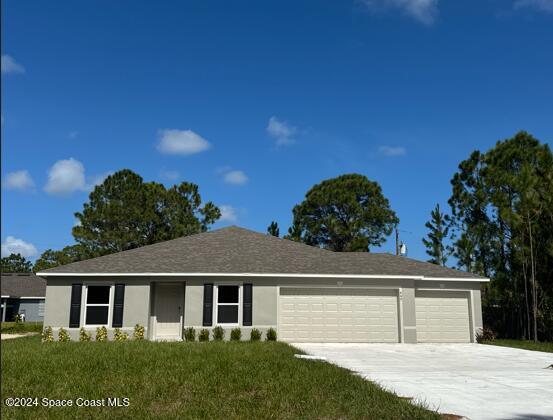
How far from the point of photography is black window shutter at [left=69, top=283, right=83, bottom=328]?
735 inches

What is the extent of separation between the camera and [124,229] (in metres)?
37.3

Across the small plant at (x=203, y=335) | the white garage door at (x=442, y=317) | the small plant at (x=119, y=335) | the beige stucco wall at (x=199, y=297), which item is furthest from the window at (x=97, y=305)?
the white garage door at (x=442, y=317)

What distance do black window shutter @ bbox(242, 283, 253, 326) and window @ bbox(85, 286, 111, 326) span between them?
5330 millimetres

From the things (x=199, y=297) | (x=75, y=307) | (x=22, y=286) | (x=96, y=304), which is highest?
(x=22, y=286)

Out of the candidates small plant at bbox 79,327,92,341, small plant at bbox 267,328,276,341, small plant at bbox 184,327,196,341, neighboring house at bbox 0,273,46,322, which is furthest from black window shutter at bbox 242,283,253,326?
neighboring house at bbox 0,273,46,322

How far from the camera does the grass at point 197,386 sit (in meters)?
6.82

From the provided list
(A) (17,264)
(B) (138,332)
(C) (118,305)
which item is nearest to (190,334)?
(B) (138,332)

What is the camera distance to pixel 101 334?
18.4 metres

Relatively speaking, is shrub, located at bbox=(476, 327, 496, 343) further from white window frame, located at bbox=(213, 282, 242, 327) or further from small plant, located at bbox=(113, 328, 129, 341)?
small plant, located at bbox=(113, 328, 129, 341)

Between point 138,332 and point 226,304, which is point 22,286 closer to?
point 138,332

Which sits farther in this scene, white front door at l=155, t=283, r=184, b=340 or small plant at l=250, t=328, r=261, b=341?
white front door at l=155, t=283, r=184, b=340

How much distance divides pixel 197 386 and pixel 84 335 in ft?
38.7

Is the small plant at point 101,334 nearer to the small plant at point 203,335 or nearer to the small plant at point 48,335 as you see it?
the small plant at point 48,335

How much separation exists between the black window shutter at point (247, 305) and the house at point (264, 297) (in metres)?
0.04
